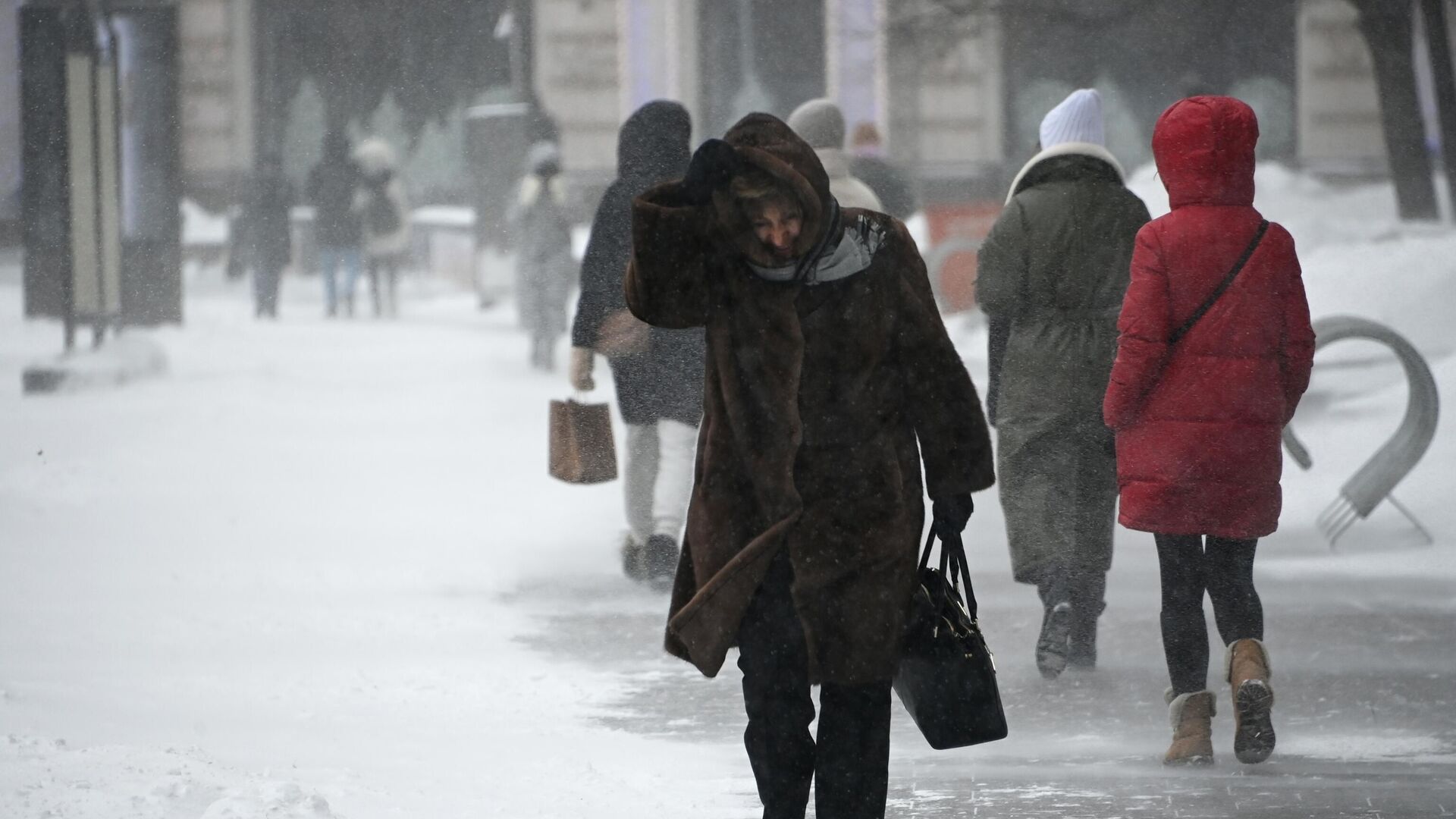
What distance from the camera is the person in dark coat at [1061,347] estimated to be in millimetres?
5941

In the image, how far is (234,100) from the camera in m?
25.5

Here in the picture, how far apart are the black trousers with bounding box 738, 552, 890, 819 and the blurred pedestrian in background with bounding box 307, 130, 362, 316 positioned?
17.1 metres

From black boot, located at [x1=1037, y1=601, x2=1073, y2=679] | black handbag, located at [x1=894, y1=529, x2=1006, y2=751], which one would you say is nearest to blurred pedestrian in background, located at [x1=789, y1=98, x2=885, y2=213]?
black boot, located at [x1=1037, y1=601, x2=1073, y2=679]

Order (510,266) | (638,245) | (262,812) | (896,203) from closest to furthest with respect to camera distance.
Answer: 1. (638,245)
2. (262,812)
3. (896,203)
4. (510,266)

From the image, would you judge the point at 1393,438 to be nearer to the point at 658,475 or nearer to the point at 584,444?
the point at 658,475

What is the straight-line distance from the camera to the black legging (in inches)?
Result: 197

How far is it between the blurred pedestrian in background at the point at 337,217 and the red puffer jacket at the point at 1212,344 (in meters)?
16.2

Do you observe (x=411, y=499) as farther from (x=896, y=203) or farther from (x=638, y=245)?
(x=638, y=245)

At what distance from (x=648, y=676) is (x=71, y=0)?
30.7 ft

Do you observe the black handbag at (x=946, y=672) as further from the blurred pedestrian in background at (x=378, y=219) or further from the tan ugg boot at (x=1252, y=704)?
the blurred pedestrian in background at (x=378, y=219)

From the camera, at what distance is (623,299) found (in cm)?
718

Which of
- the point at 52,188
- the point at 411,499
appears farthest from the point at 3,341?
the point at 411,499

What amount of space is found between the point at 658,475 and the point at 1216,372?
9.50 ft

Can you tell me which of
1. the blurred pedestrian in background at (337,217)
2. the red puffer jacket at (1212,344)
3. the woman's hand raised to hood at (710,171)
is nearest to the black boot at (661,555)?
the red puffer jacket at (1212,344)
